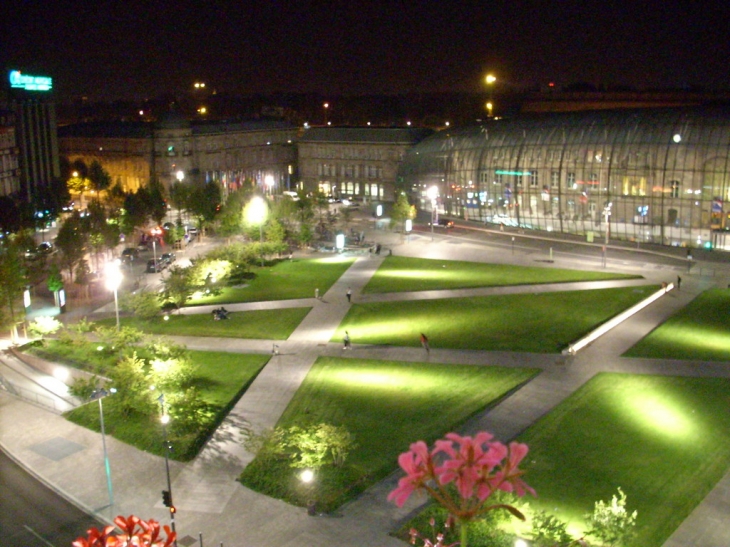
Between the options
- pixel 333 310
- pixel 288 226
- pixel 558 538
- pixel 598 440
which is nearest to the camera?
pixel 558 538

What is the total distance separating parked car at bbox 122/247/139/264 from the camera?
65500 millimetres

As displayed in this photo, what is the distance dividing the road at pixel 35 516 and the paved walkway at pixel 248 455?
50 centimetres

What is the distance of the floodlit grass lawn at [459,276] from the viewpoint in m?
54.1

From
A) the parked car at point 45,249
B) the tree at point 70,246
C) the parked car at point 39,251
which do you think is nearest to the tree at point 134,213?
the parked car at point 45,249

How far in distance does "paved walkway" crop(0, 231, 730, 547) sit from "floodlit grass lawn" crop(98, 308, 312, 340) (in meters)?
1.06

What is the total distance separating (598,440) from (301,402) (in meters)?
11.9

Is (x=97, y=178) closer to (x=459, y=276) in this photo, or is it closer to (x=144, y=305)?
(x=459, y=276)

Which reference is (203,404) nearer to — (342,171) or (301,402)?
(301,402)

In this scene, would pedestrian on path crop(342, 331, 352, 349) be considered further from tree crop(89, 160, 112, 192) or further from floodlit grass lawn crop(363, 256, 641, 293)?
tree crop(89, 160, 112, 192)

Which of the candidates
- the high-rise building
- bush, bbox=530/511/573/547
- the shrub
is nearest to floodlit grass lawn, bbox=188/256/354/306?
the shrub

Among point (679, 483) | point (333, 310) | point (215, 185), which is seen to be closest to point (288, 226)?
point (215, 185)

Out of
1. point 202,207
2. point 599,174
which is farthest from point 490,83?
point 202,207

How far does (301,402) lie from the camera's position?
102 feet

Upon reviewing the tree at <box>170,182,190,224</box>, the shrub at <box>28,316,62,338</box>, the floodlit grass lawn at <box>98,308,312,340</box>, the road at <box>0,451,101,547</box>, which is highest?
the tree at <box>170,182,190,224</box>
